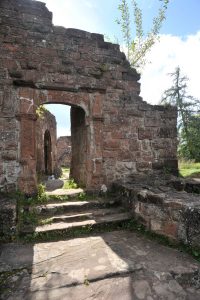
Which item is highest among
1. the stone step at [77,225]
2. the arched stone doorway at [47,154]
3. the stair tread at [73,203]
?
the arched stone doorway at [47,154]

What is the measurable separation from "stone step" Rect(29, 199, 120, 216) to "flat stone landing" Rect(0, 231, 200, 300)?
1.01 m

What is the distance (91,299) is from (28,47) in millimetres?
5188

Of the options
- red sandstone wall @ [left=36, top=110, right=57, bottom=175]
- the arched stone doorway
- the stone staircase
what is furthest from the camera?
the arched stone doorway

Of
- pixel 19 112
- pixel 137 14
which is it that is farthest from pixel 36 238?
pixel 137 14

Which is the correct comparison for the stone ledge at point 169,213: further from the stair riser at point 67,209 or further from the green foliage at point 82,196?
the green foliage at point 82,196

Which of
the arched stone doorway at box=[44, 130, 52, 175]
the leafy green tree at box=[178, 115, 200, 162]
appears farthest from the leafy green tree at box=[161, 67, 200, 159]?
the arched stone doorway at box=[44, 130, 52, 175]

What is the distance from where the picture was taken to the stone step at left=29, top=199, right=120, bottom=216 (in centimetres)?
488

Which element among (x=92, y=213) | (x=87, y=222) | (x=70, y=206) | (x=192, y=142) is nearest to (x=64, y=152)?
(x=192, y=142)

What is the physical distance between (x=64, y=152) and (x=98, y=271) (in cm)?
1555

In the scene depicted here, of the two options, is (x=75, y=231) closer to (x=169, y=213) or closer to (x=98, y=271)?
(x=98, y=271)

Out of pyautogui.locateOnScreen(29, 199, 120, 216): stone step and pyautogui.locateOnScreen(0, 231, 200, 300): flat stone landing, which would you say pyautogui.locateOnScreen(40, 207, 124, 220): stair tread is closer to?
pyautogui.locateOnScreen(29, 199, 120, 216): stone step

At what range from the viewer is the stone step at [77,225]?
4.20 meters

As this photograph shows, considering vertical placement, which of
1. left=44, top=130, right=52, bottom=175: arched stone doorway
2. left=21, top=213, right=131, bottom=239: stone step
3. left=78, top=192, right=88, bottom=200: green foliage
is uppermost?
left=44, top=130, right=52, bottom=175: arched stone doorway

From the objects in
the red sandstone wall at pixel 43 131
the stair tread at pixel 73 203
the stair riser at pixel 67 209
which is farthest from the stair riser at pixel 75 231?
the red sandstone wall at pixel 43 131
